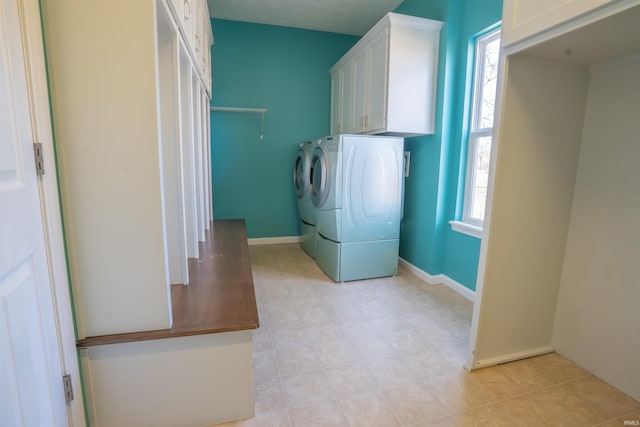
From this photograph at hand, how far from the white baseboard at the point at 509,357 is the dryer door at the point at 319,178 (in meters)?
1.79

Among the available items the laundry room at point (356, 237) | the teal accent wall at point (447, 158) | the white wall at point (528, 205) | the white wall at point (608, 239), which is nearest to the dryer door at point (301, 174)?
the laundry room at point (356, 237)

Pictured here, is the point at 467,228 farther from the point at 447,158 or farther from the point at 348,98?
the point at 348,98

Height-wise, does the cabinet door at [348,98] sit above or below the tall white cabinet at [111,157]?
above

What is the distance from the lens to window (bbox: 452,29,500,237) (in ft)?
8.18

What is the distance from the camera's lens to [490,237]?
5.41 feet

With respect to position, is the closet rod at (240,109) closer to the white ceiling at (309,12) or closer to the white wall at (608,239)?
the white ceiling at (309,12)

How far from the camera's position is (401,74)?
271 cm

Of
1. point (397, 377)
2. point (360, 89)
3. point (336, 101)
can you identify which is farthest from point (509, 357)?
point (336, 101)

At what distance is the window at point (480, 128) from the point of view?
249cm

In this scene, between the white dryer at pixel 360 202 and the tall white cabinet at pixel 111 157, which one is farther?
the white dryer at pixel 360 202

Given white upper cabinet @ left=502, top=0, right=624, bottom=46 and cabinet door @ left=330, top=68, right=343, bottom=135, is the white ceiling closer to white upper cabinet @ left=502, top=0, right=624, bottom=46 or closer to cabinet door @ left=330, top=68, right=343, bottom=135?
cabinet door @ left=330, top=68, right=343, bottom=135

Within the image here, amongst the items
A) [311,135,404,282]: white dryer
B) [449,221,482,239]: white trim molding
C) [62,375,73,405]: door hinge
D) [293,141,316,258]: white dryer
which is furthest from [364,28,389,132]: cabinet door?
[62,375,73,405]: door hinge

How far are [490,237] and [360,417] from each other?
1.11 meters

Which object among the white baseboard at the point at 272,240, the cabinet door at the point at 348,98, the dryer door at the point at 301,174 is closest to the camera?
the cabinet door at the point at 348,98
